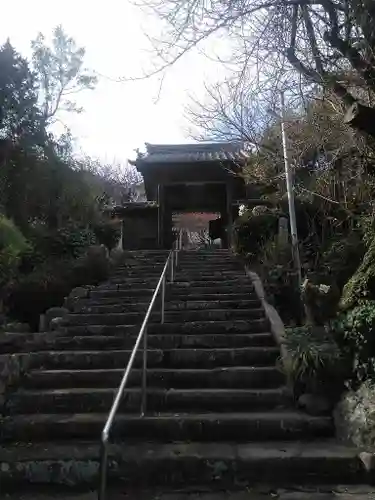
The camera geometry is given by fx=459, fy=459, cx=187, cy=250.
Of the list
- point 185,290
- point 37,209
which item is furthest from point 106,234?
point 185,290

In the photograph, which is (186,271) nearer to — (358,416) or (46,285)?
(46,285)

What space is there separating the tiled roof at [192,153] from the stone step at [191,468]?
34.6ft

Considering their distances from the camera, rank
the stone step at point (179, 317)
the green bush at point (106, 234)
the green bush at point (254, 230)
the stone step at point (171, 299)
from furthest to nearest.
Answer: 1. the green bush at point (106, 234)
2. the green bush at point (254, 230)
3. the stone step at point (171, 299)
4. the stone step at point (179, 317)

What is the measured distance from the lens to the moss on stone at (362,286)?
446 cm

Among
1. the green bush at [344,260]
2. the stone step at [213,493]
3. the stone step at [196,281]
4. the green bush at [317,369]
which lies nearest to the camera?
the stone step at [213,493]

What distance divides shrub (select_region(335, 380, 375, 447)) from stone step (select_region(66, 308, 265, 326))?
2803 mm

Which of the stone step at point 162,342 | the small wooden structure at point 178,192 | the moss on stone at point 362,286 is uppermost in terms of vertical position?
the small wooden structure at point 178,192

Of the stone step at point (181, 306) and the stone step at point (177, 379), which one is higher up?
the stone step at point (181, 306)

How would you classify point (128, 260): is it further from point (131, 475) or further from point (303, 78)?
point (131, 475)

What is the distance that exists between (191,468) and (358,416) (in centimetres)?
141

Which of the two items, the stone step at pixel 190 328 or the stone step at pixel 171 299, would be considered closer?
the stone step at pixel 190 328

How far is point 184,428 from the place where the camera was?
3.97 m

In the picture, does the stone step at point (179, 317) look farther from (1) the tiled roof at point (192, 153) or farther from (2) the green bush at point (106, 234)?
(1) the tiled roof at point (192, 153)

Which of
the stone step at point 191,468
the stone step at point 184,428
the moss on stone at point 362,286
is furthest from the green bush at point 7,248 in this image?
the moss on stone at point 362,286
